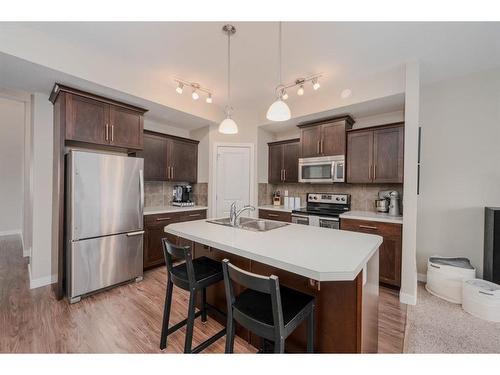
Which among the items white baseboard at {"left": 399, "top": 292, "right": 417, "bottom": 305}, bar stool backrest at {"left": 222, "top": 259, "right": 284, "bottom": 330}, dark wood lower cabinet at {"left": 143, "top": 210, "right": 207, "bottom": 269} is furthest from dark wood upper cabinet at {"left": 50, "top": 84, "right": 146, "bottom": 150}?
white baseboard at {"left": 399, "top": 292, "right": 417, "bottom": 305}

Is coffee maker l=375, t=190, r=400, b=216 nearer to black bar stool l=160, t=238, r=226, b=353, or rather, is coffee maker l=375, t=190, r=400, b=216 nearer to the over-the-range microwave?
the over-the-range microwave

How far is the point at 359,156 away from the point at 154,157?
3335 mm

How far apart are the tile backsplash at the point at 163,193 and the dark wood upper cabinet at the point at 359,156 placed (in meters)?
2.60

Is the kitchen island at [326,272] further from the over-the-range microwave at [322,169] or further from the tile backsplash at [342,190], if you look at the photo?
the tile backsplash at [342,190]

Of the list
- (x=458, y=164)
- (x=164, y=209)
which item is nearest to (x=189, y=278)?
(x=164, y=209)

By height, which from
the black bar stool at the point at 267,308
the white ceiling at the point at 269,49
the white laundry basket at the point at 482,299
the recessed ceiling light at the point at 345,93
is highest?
the white ceiling at the point at 269,49

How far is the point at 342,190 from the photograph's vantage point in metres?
3.83

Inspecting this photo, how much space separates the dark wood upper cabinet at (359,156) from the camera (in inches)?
126

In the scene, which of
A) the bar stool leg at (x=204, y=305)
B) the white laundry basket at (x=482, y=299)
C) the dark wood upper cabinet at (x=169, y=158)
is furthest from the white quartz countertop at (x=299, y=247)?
the dark wood upper cabinet at (x=169, y=158)

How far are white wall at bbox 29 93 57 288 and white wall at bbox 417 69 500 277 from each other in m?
4.99

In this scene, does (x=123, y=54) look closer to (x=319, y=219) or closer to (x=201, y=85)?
(x=201, y=85)
